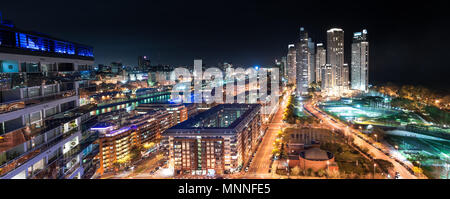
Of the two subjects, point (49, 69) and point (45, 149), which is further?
point (49, 69)

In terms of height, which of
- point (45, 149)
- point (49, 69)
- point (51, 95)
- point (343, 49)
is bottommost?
point (45, 149)

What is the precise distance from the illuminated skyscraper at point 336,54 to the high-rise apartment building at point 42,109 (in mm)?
25938

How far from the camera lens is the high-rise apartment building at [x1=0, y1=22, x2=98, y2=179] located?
149cm

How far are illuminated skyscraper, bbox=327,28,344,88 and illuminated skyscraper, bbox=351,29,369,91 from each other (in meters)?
1.20

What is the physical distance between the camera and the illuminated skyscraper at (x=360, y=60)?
2364 cm

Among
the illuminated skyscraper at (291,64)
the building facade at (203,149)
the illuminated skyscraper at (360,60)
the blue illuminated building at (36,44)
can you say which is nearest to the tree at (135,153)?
the building facade at (203,149)

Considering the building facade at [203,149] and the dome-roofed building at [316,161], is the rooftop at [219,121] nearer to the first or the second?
the building facade at [203,149]

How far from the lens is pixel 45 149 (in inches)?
70.4

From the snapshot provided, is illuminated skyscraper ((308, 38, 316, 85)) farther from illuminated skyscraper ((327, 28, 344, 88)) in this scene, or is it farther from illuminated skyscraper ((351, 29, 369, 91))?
illuminated skyscraper ((351, 29, 369, 91))

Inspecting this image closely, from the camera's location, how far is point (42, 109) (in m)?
1.81

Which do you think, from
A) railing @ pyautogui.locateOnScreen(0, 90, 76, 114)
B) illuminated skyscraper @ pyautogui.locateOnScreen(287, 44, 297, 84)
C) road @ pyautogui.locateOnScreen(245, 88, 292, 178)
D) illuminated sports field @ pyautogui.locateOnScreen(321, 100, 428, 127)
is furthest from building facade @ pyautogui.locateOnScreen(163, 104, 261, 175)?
illuminated skyscraper @ pyautogui.locateOnScreen(287, 44, 297, 84)
